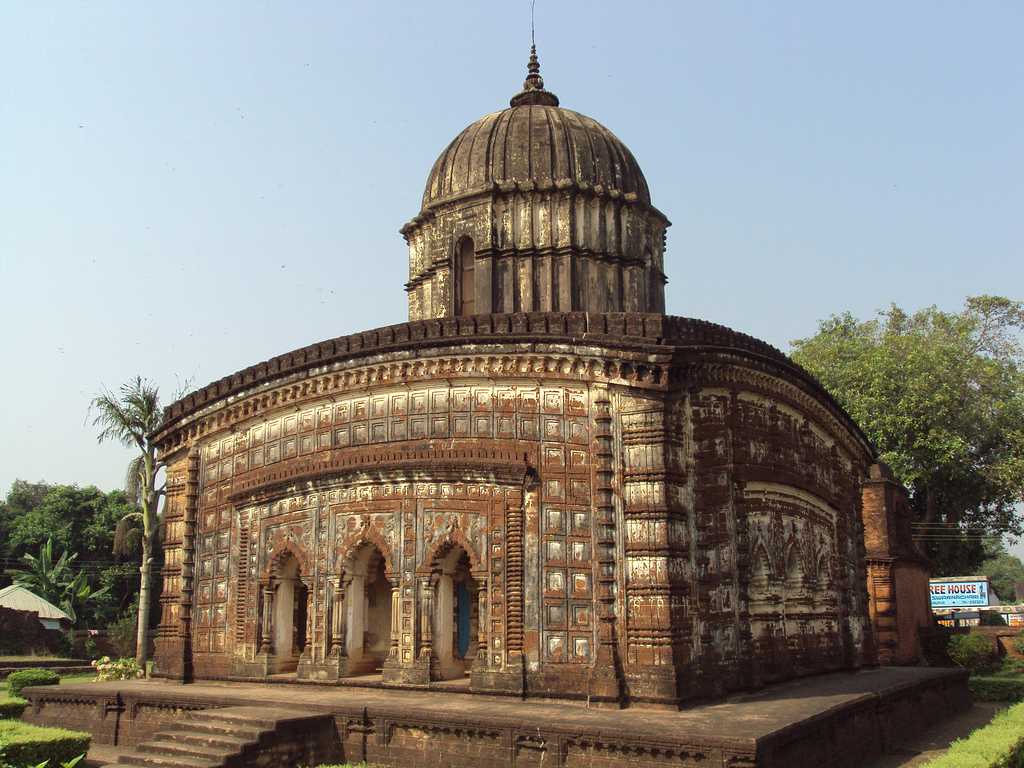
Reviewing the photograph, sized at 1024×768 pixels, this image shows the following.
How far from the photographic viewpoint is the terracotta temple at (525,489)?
44.4ft

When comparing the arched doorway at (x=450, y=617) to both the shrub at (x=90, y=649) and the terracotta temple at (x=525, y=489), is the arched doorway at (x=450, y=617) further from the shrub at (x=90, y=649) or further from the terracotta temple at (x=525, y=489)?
the shrub at (x=90, y=649)

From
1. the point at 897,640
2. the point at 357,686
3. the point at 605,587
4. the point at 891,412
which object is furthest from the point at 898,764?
the point at 891,412

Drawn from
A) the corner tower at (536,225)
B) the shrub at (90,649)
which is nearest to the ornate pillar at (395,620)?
the corner tower at (536,225)

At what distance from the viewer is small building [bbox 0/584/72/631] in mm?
36000

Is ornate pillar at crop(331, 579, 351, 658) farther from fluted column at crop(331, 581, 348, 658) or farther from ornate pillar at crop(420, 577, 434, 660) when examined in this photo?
ornate pillar at crop(420, 577, 434, 660)

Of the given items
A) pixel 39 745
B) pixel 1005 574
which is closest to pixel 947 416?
pixel 39 745

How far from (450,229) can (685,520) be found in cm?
847

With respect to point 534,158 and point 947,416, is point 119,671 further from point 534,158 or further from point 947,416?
point 947,416

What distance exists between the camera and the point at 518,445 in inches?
560

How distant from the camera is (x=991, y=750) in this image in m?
10.8

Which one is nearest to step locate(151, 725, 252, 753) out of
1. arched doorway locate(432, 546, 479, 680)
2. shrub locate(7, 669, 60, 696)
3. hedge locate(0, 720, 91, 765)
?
hedge locate(0, 720, 91, 765)

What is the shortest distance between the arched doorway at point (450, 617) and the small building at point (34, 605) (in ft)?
86.3

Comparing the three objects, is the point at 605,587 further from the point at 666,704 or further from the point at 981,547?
the point at 981,547

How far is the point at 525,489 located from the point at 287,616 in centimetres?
554
